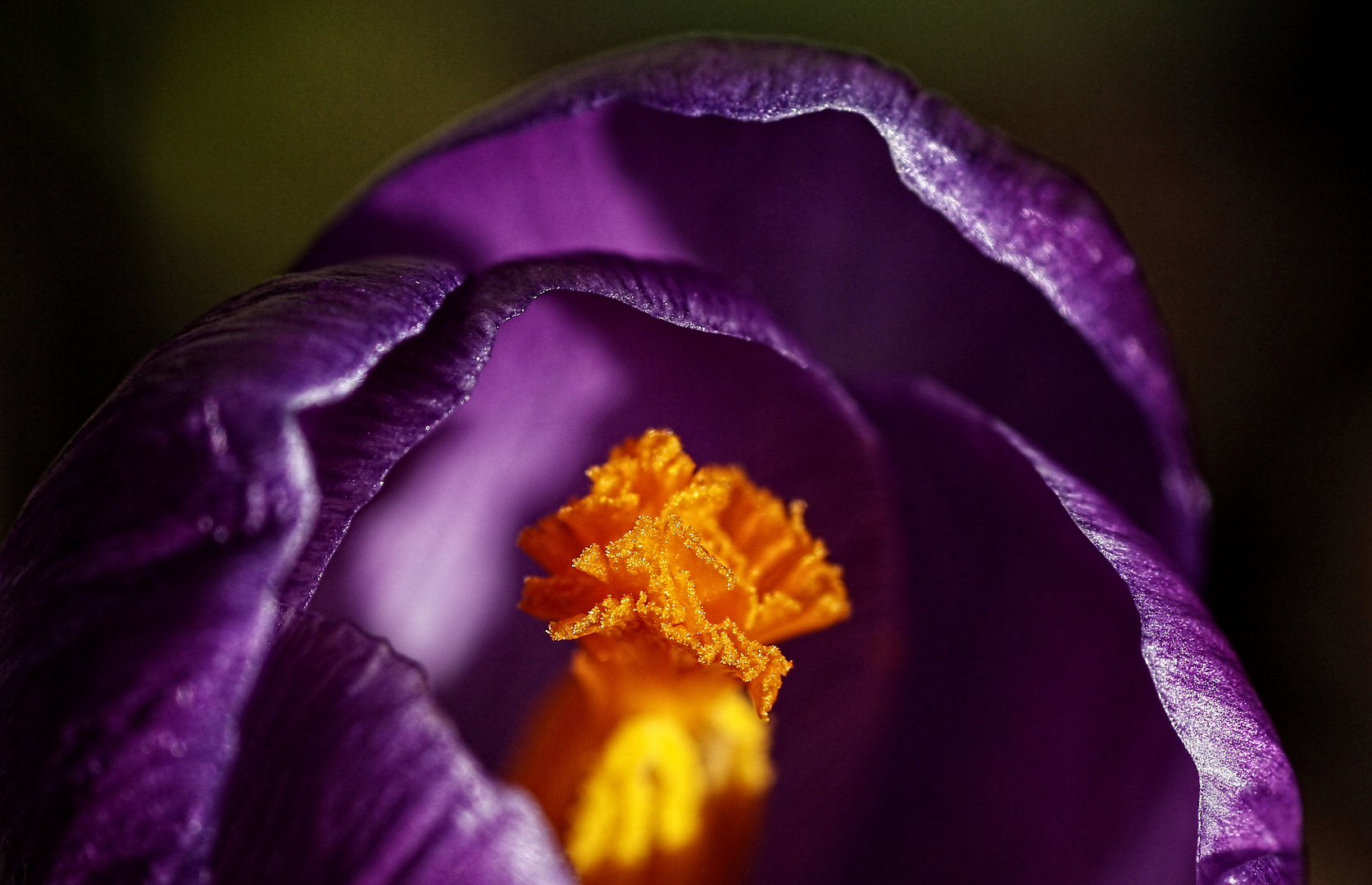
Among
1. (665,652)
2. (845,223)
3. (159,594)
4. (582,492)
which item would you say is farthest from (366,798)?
(845,223)

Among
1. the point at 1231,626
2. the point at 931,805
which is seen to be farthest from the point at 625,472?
the point at 1231,626

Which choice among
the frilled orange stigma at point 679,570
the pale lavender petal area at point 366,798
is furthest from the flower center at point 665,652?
the pale lavender petal area at point 366,798

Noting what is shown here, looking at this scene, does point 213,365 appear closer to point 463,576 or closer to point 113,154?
point 463,576

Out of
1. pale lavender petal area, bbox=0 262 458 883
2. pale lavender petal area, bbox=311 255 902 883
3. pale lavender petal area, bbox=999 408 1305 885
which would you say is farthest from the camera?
pale lavender petal area, bbox=311 255 902 883

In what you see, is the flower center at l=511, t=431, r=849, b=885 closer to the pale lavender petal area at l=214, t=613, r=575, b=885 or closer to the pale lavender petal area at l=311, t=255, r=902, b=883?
the pale lavender petal area at l=311, t=255, r=902, b=883

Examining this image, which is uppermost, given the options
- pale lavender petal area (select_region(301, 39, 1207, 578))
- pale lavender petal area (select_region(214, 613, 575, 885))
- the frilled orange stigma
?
pale lavender petal area (select_region(301, 39, 1207, 578))

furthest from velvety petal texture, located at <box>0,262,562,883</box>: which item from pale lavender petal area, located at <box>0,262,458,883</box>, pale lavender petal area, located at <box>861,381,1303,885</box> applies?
pale lavender petal area, located at <box>861,381,1303,885</box>
